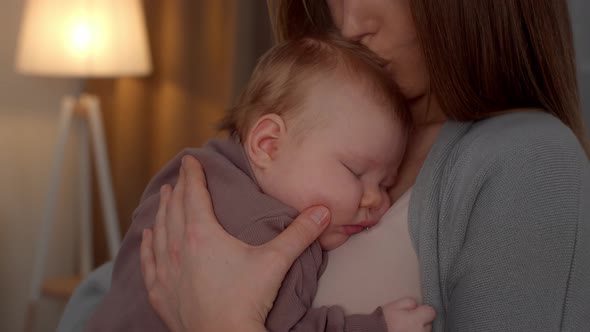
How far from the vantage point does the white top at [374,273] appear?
1.13 metres

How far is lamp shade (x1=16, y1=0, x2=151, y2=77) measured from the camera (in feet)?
10.5

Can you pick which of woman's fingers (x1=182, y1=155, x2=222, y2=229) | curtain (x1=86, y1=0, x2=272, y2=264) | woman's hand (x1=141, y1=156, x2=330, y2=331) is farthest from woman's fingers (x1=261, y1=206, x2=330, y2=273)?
curtain (x1=86, y1=0, x2=272, y2=264)

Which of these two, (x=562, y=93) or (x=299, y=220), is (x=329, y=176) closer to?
(x=299, y=220)

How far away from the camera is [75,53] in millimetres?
3221

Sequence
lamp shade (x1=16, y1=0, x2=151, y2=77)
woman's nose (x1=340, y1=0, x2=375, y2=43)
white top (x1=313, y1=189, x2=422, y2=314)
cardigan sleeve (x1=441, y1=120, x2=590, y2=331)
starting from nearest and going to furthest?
cardigan sleeve (x1=441, y1=120, x2=590, y2=331)
white top (x1=313, y1=189, x2=422, y2=314)
woman's nose (x1=340, y1=0, x2=375, y2=43)
lamp shade (x1=16, y1=0, x2=151, y2=77)

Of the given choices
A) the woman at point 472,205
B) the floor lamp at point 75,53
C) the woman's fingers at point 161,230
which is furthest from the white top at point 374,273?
the floor lamp at point 75,53

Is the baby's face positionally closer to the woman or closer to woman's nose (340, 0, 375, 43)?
the woman

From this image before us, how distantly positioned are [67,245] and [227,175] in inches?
116

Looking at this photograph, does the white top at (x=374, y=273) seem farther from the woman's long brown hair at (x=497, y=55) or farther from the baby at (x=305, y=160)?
the woman's long brown hair at (x=497, y=55)

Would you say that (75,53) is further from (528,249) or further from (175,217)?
(528,249)

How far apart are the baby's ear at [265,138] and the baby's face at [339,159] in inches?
0.8

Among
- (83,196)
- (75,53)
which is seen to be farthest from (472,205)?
(83,196)

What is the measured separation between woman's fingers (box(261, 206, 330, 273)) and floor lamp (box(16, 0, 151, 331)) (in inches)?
90.5

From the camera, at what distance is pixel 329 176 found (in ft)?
3.89
